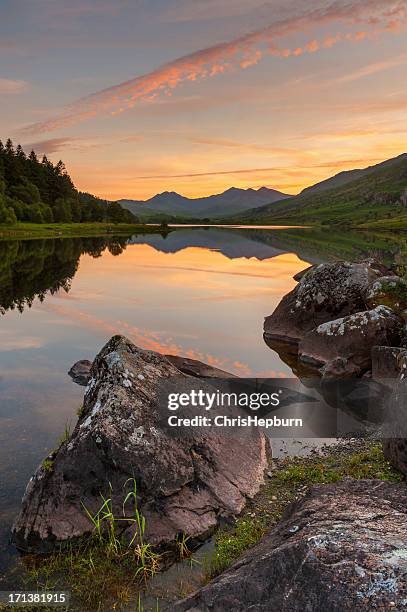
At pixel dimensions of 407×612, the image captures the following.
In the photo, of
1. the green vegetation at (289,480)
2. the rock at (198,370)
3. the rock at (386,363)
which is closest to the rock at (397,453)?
the green vegetation at (289,480)

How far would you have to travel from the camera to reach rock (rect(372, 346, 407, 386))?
17.3 m

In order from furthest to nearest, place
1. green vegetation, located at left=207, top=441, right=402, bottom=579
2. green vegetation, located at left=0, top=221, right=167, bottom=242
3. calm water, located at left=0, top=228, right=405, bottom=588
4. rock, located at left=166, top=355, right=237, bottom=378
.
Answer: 1. green vegetation, located at left=0, top=221, right=167, bottom=242
2. rock, located at left=166, top=355, right=237, bottom=378
3. calm water, located at left=0, top=228, right=405, bottom=588
4. green vegetation, located at left=207, top=441, right=402, bottom=579

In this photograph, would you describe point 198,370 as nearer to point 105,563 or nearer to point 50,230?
point 105,563

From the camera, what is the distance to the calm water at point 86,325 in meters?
14.6

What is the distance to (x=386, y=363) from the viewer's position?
1816cm

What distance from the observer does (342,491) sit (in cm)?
869

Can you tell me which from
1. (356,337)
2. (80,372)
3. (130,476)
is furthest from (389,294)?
(130,476)

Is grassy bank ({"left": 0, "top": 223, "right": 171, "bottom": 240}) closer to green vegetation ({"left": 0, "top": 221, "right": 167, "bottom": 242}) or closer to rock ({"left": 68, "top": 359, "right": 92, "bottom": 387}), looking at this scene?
green vegetation ({"left": 0, "top": 221, "right": 167, "bottom": 242})

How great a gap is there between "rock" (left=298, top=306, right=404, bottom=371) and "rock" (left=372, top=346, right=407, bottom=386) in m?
2.13

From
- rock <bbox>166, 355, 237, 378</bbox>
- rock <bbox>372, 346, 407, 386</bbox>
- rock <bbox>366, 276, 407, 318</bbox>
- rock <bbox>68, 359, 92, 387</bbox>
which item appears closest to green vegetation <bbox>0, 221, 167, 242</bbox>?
rock <bbox>68, 359, 92, 387</bbox>

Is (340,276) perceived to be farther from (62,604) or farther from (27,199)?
(27,199)

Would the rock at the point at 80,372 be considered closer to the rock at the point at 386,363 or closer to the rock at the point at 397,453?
the rock at the point at 386,363

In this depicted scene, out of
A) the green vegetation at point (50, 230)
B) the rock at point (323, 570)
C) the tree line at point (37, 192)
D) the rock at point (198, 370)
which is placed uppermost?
the tree line at point (37, 192)

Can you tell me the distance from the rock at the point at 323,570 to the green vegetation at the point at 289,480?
211cm
